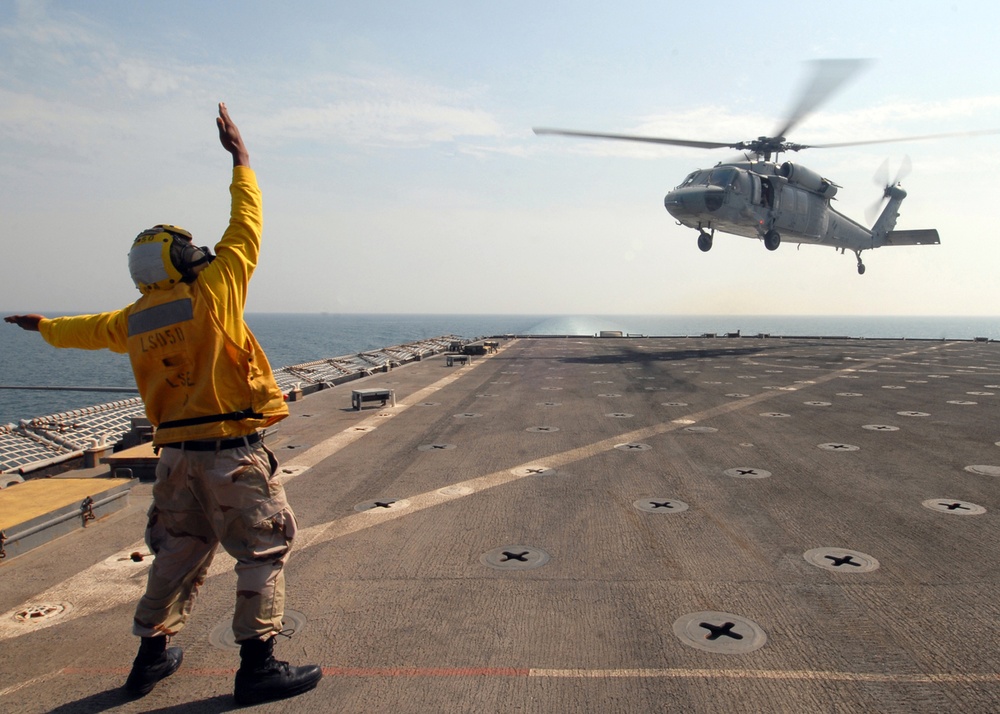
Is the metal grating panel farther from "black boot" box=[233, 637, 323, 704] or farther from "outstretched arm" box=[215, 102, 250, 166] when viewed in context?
"black boot" box=[233, 637, 323, 704]

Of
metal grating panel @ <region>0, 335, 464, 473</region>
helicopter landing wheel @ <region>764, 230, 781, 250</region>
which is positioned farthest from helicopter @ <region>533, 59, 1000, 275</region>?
metal grating panel @ <region>0, 335, 464, 473</region>

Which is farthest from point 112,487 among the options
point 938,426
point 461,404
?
point 938,426

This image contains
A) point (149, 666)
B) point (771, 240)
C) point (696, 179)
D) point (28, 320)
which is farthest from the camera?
point (771, 240)

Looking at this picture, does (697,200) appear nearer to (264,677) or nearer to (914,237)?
(914,237)

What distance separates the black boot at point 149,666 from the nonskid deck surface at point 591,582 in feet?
0.21

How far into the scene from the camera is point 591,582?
4508 millimetres

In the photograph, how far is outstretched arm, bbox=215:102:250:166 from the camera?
3490 mm

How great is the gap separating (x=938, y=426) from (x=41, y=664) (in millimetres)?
12212

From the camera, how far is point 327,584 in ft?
14.8

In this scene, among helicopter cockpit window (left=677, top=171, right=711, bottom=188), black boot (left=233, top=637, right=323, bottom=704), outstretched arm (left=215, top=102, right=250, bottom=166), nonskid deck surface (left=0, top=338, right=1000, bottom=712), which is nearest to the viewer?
black boot (left=233, top=637, right=323, bottom=704)

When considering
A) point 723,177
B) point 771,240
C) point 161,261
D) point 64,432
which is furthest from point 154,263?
point 771,240

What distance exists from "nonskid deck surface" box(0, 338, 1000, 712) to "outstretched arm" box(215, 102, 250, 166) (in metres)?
2.86

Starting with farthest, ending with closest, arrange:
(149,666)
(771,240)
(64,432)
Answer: (771,240), (64,432), (149,666)

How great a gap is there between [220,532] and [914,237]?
4539 centimetres
